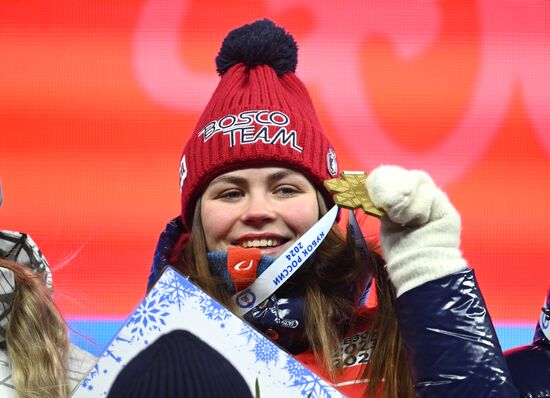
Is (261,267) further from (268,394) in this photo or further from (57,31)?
(57,31)

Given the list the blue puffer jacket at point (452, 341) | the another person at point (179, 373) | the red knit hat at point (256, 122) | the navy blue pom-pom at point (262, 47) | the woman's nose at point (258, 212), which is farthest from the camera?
the navy blue pom-pom at point (262, 47)

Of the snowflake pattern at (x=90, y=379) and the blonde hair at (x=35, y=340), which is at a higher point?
the blonde hair at (x=35, y=340)

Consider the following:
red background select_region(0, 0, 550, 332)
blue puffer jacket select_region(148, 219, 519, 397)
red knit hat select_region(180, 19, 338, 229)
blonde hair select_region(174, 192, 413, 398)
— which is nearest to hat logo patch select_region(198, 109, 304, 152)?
red knit hat select_region(180, 19, 338, 229)

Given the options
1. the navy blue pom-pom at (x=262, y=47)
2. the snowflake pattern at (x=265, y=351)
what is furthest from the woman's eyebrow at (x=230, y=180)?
the snowflake pattern at (x=265, y=351)

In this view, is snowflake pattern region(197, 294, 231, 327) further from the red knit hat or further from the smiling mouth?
the red knit hat

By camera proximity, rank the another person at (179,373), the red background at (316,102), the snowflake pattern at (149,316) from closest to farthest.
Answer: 1. the another person at (179,373)
2. the snowflake pattern at (149,316)
3. the red background at (316,102)

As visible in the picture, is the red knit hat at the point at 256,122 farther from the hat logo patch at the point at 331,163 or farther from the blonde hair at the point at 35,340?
the blonde hair at the point at 35,340

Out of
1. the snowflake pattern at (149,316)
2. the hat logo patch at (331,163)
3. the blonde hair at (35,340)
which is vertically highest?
the hat logo patch at (331,163)

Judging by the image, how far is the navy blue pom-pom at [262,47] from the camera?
6.54ft

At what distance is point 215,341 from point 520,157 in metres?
1.83

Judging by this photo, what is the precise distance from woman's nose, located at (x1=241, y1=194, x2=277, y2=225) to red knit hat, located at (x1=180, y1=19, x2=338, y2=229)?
0.32 feet

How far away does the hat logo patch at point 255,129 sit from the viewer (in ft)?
5.92

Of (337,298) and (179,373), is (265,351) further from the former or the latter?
(337,298)

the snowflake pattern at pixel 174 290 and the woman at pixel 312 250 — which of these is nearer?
the snowflake pattern at pixel 174 290
